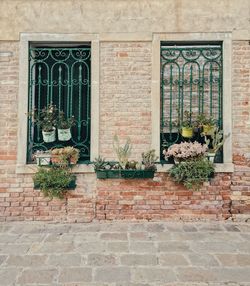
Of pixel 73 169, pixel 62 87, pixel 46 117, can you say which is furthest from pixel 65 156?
pixel 62 87

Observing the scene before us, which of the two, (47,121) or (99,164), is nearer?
(99,164)

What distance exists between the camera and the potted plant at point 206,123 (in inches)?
233

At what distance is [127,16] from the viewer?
19.8ft

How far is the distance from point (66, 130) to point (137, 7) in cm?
263

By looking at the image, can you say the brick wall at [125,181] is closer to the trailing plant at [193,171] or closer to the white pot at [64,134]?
the trailing plant at [193,171]

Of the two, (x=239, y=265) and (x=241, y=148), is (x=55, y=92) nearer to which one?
(x=241, y=148)

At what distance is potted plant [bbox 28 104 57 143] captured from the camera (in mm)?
6000

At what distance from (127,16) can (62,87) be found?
181 cm

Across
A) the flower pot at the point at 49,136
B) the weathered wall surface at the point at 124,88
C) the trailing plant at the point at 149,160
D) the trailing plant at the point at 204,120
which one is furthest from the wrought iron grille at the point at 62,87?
Answer: the trailing plant at the point at 204,120

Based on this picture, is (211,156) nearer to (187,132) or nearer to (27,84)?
(187,132)

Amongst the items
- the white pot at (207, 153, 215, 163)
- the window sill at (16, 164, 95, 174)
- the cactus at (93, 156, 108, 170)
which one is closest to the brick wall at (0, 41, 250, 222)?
the window sill at (16, 164, 95, 174)

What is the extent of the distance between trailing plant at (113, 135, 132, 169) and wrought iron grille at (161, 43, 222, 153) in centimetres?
70

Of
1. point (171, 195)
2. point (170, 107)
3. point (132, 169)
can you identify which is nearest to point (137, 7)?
point (170, 107)

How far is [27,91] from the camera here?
601 cm
